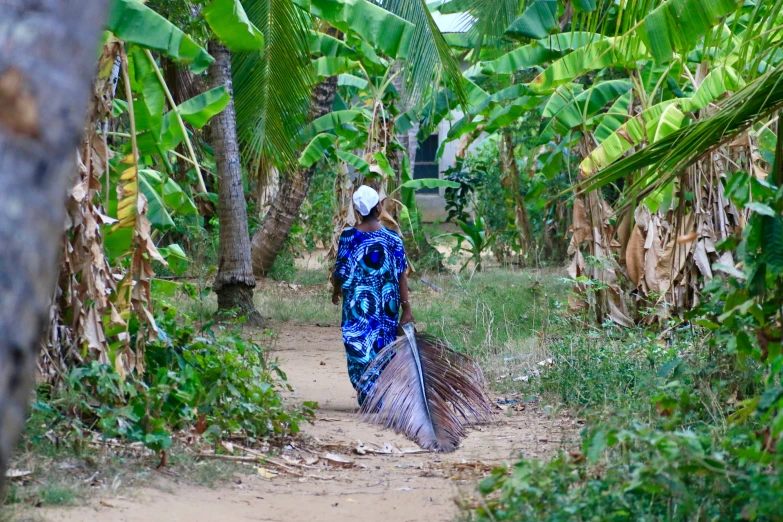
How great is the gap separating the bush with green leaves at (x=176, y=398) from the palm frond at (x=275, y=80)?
2970mm

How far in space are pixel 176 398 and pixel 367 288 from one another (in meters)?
1.97

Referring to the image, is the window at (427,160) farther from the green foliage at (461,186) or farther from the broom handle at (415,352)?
the broom handle at (415,352)

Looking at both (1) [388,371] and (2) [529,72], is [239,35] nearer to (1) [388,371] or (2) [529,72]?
(1) [388,371]

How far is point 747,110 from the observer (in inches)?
137

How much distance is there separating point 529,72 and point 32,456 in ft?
37.6

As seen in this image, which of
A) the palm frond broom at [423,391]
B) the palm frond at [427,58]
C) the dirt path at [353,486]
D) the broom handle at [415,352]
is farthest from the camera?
the palm frond at [427,58]

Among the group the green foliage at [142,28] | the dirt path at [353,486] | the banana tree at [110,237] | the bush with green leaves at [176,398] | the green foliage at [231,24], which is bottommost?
the dirt path at [353,486]

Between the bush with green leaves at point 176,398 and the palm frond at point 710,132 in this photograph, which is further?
the bush with green leaves at point 176,398

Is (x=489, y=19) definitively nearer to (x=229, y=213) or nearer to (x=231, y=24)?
(x=231, y=24)

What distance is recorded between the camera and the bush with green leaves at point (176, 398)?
12.8 feet

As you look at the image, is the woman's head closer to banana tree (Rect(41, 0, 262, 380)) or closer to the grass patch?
banana tree (Rect(41, 0, 262, 380))

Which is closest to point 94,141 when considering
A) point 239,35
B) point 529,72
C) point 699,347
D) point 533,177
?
point 239,35

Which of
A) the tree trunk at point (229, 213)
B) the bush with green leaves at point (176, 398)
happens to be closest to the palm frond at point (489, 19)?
the tree trunk at point (229, 213)

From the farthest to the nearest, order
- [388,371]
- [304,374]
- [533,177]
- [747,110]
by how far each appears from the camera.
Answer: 1. [533,177]
2. [304,374]
3. [388,371]
4. [747,110]
